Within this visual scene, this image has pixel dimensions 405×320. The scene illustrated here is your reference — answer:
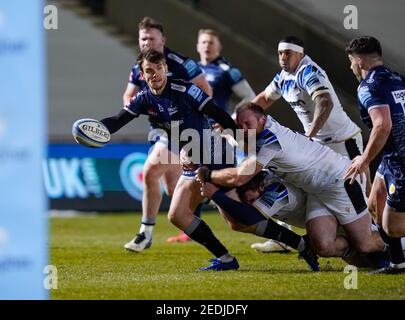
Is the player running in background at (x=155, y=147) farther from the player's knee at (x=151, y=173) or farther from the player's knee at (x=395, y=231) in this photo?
the player's knee at (x=395, y=231)

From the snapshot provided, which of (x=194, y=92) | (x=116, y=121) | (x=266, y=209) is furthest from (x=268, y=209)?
(x=116, y=121)

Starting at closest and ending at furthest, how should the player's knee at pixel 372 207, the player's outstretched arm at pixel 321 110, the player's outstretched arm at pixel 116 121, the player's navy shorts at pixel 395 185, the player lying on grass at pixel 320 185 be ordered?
→ the player lying on grass at pixel 320 185
the player's navy shorts at pixel 395 185
the player's outstretched arm at pixel 116 121
the player's knee at pixel 372 207
the player's outstretched arm at pixel 321 110

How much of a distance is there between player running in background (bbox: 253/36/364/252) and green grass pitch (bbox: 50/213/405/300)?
119cm

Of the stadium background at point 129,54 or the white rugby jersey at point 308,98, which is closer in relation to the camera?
the white rugby jersey at point 308,98

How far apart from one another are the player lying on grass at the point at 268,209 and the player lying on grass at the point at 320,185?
0.11 m

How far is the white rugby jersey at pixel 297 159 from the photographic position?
298 inches

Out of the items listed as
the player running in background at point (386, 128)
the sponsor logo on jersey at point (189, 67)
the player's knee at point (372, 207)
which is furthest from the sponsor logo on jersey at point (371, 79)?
the sponsor logo on jersey at point (189, 67)

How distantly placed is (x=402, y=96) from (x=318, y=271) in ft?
5.29

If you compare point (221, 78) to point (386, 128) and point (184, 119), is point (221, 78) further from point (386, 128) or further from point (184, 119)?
point (386, 128)

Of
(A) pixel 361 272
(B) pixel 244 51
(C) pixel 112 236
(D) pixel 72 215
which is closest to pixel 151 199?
(C) pixel 112 236

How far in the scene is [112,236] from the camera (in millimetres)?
11898

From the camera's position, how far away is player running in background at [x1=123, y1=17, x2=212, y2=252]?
9.77 m
